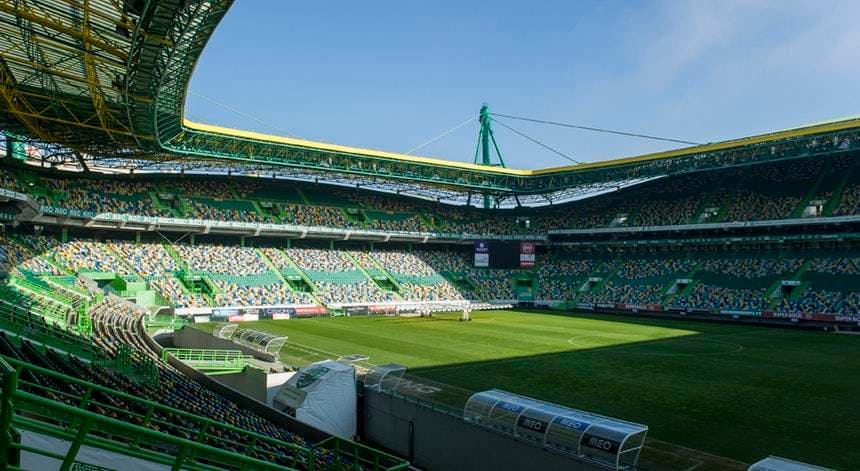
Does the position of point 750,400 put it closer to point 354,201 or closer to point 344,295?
point 344,295

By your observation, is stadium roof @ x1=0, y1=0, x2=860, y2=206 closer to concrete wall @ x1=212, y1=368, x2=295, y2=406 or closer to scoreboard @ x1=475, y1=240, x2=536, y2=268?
scoreboard @ x1=475, y1=240, x2=536, y2=268

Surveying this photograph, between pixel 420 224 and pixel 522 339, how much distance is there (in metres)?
29.9

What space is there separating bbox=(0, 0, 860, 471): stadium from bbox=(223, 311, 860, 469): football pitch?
0.20 metres

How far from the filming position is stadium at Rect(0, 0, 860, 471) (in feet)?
46.6

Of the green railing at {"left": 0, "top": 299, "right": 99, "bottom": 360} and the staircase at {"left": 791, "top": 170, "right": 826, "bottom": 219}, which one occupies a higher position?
the staircase at {"left": 791, "top": 170, "right": 826, "bottom": 219}

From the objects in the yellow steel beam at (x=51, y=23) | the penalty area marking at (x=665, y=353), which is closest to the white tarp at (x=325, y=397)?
the yellow steel beam at (x=51, y=23)

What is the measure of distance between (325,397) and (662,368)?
1658 cm

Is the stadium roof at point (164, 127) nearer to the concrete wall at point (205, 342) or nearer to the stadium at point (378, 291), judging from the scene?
the stadium at point (378, 291)

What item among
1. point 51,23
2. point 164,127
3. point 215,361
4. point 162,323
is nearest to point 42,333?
point 215,361

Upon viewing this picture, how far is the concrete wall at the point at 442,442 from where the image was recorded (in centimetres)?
1496

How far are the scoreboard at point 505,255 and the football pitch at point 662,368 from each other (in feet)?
51.7

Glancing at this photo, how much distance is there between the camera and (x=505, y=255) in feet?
208

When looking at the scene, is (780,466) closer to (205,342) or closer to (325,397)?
(325,397)

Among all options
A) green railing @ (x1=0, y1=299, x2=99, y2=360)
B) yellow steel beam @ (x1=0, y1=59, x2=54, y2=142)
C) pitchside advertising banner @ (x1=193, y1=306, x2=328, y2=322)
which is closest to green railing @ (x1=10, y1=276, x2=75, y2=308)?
yellow steel beam @ (x1=0, y1=59, x2=54, y2=142)
